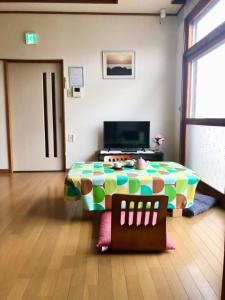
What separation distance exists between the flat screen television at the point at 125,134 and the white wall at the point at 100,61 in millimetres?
240

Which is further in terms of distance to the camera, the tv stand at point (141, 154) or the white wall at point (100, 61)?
the white wall at point (100, 61)

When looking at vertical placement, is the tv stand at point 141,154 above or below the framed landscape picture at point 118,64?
below

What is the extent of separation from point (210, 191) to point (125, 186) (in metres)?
1.54

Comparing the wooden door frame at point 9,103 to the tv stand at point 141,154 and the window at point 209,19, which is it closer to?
the tv stand at point 141,154

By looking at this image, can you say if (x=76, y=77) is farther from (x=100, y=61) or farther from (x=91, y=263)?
(x=91, y=263)

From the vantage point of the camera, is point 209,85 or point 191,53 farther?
point 191,53

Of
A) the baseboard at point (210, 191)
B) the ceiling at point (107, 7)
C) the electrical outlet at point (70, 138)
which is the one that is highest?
the ceiling at point (107, 7)

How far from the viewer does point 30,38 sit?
14.8 feet

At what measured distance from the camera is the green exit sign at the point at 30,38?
14.7ft

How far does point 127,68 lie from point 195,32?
130cm

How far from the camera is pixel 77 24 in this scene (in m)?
4.54

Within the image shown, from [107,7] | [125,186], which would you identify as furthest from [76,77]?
[125,186]

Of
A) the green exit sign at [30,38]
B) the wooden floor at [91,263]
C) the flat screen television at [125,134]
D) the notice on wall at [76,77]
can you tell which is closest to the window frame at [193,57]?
the flat screen television at [125,134]

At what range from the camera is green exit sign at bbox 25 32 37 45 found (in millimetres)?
4492
